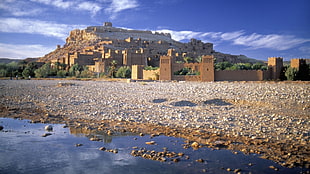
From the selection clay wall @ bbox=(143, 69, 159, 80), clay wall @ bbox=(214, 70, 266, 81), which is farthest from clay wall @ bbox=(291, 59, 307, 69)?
clay wall @ bbox=(143, 69, 159, 80)

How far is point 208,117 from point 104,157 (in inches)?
137

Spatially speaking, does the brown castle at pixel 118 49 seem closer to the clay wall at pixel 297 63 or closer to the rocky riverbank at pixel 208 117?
the clay wall at pixel 297 63

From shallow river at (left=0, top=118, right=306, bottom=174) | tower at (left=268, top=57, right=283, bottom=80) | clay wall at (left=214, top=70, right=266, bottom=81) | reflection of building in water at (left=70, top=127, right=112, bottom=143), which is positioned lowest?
shallow river at (left=0, top=118, right=306, bottom=174)

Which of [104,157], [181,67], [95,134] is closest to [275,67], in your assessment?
[181,67]

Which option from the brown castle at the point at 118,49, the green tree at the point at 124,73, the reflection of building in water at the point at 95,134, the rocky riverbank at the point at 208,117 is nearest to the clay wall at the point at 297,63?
the rocky riverbank at the point at 208,117

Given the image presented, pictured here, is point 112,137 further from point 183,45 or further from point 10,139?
point 183,45

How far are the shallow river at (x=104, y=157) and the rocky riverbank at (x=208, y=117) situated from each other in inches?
15.3

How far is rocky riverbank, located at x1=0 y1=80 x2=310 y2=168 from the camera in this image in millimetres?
5527

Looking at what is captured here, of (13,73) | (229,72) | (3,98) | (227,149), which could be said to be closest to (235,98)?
(227,149)

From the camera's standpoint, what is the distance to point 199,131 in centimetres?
645

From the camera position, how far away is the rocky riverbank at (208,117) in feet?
18.1

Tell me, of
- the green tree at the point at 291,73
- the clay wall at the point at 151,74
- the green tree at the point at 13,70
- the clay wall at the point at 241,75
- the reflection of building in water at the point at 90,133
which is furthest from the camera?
the green tree at the point at 13,70

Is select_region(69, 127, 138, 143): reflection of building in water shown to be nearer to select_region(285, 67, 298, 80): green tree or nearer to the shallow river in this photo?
the shallow river

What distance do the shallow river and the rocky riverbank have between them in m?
0.39
